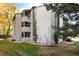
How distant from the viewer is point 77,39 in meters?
2.15

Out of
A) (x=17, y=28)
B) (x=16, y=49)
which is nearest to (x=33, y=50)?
(x=16, y=49)

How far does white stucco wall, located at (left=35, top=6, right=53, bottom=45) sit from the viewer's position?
217 cm

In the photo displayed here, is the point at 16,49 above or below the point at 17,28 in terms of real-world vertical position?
below

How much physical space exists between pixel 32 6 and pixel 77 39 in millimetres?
579

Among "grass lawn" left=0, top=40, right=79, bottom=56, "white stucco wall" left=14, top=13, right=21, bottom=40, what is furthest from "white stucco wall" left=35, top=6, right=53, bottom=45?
"white stucco wall" left=14, top=13, right=21, bottom=40

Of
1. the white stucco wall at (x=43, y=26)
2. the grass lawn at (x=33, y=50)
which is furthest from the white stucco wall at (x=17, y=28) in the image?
the white stucco wall at (x=43, y=26)

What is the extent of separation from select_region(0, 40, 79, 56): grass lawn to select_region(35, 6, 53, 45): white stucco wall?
8 centimetres

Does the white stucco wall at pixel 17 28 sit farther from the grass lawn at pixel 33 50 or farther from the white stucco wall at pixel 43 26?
the white stucco wall at pixel 43 26

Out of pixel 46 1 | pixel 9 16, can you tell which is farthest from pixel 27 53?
pixel 46 1

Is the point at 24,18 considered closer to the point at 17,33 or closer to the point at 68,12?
the point at 17,33

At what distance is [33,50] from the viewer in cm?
215

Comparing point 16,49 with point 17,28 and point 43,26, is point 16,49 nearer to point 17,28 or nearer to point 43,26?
point 17,28

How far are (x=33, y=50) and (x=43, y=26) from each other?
269mm

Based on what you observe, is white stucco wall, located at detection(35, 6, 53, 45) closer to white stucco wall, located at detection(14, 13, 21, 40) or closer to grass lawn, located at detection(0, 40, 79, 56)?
grass lawn, located at detection(0, 40, 79, 56)
